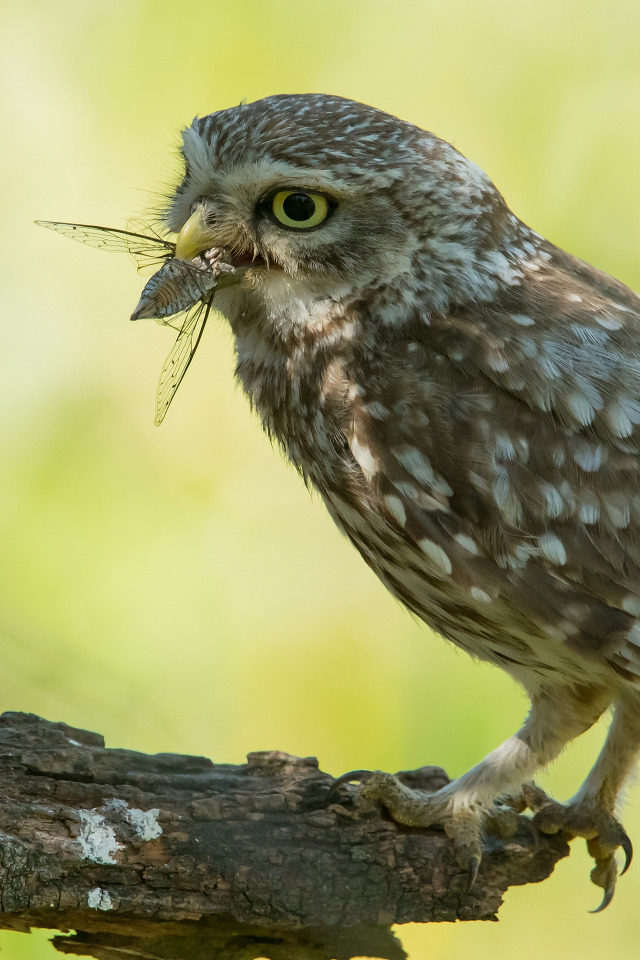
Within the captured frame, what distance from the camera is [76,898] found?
1.81 m

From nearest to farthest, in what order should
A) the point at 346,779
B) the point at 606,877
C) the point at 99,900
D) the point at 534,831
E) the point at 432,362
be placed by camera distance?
the point at 99,900 < the point at 432,362 < the point at 346,779 < the point at 534,831 < the point at 606,877

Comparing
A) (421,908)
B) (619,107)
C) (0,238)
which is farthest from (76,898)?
(619,107)

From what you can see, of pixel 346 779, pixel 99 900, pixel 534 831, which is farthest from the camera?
pixel 534 831

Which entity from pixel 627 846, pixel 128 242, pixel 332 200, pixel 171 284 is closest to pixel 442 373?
pixel 332 200

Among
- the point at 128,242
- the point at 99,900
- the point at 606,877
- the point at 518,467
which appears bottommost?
the point at 99,900

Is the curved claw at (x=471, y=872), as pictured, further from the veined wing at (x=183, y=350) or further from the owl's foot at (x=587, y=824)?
the veined wing at (x=183, y=350)

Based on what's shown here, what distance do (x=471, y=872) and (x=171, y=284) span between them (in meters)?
1.43

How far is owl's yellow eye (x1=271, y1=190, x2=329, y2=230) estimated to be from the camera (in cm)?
190

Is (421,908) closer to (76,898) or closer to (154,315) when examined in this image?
(76,898)

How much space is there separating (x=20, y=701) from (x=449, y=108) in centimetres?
296

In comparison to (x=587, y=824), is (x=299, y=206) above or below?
above

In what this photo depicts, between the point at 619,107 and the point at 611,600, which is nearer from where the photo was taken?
the point at 611,600

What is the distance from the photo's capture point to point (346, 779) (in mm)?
2211

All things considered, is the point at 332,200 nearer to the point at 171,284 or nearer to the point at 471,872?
the point at 171,284
